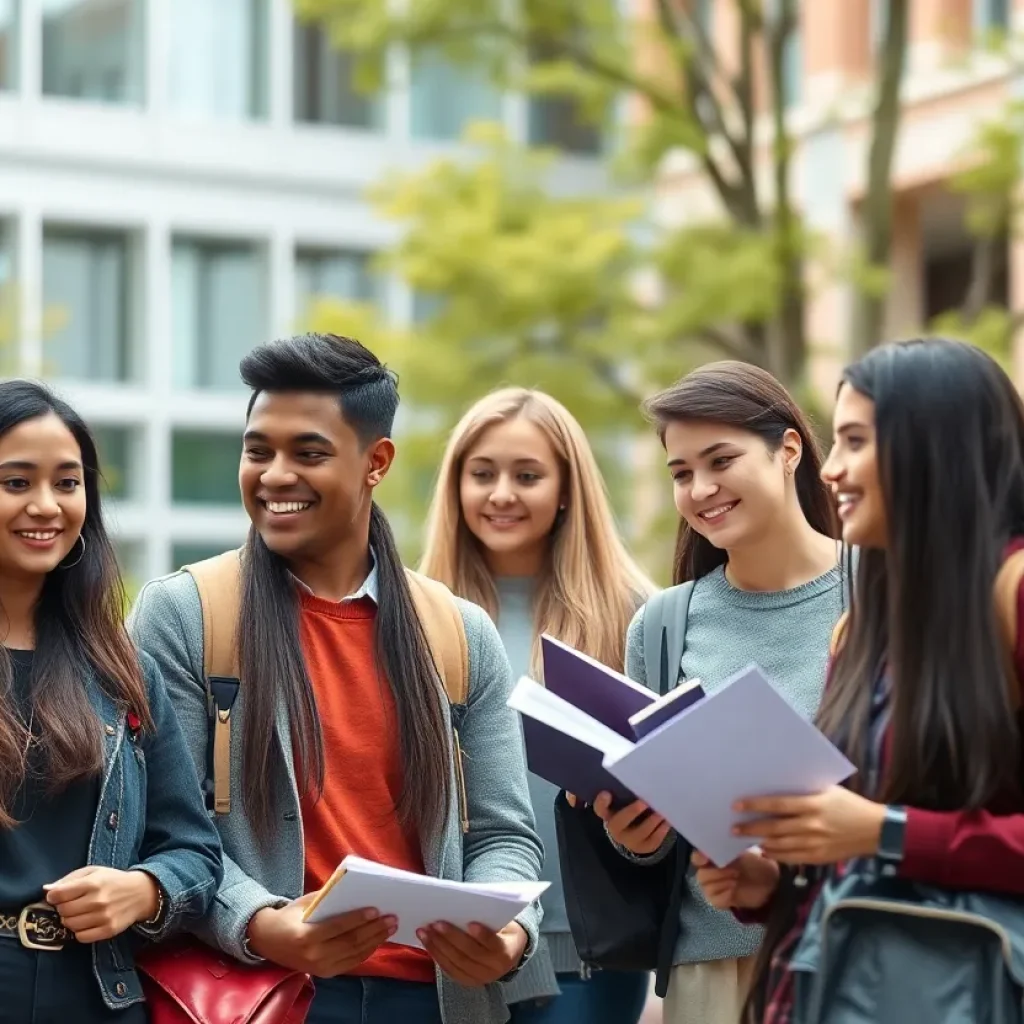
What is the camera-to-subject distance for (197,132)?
28719mm

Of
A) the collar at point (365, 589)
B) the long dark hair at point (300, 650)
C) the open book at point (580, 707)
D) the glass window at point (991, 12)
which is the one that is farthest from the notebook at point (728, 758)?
the glass window at point (991, 12)

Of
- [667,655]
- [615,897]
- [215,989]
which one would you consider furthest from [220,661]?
[667,655]

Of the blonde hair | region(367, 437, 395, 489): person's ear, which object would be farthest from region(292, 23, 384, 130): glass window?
region(367, 437, 395, 489): person's ear

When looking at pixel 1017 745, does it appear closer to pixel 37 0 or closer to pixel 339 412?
pixel 339 412

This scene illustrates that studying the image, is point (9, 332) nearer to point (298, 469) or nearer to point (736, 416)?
point (736, 416)

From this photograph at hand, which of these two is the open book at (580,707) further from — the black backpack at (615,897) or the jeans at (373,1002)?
the jeans at (373,1002)

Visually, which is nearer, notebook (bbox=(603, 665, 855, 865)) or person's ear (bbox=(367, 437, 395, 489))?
notebook (bbox=(603, 665, 855, 865))

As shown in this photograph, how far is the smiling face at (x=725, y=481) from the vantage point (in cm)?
491

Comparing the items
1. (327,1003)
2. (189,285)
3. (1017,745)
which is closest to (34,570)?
(327,1003)

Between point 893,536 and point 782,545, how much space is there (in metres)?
1.43

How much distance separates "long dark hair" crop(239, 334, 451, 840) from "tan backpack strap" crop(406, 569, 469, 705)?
0.12 feet

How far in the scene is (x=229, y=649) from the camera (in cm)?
441

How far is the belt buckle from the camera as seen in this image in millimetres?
3926

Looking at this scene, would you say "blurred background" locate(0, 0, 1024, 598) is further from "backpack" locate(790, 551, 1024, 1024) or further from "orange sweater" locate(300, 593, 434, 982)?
"backpack" locate(790, 551, 1024, 1024)
